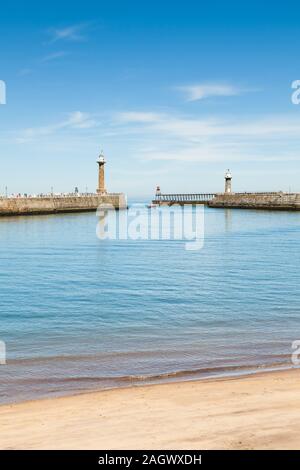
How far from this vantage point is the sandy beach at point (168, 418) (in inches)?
259

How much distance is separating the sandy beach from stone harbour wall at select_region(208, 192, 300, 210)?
328ft

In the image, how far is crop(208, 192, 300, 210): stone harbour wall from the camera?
10781 centimetres

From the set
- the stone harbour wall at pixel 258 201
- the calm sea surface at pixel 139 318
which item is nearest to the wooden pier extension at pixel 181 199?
the stone harbour wall at pixel 258 201

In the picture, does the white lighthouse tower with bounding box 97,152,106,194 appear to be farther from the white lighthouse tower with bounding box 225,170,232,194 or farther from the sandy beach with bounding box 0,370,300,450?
the sandy beach with bounding box 0,370,300,450

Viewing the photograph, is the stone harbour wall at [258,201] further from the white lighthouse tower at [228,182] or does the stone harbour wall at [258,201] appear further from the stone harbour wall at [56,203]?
the stone harbour wall at [56,203]

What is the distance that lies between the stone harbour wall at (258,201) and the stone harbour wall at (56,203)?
24.0 metres

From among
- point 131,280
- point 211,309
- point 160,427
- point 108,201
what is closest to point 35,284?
point 131,280

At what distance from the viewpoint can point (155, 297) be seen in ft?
63.8

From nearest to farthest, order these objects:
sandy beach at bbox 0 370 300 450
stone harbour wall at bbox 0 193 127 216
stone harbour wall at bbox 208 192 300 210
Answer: sandy beach at bbox 0 370 300 450 < stone harbour wall at bbox 0 193 127 216 < stone harbour wall at bbox 208 192 300 210

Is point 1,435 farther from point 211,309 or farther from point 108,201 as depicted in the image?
point 108,201

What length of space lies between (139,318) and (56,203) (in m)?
84.8

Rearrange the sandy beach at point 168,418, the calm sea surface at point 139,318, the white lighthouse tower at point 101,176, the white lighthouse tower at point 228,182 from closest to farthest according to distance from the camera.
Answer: the sandy beach at point 168,418, the calm sea surface at point 139,318, the white lighthouse tower at point 101,176, the white lighthouse tower at point 228,182

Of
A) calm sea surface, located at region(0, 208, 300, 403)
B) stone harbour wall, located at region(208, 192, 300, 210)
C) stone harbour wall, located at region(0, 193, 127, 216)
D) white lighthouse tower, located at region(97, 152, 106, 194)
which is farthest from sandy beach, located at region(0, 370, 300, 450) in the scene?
stone harbour wall, located at region(208, 192, 300, 210)

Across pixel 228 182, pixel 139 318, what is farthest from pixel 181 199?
pixel 139 318
